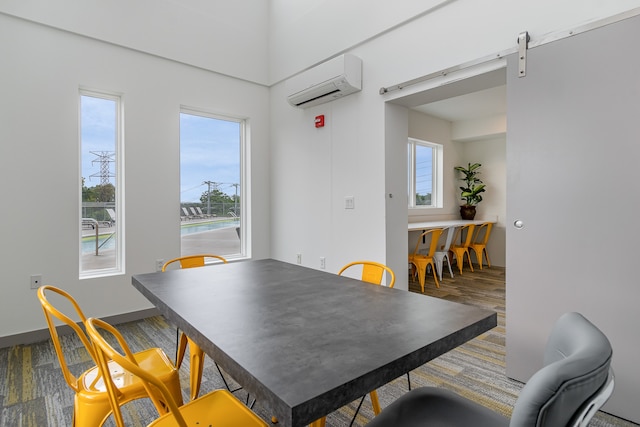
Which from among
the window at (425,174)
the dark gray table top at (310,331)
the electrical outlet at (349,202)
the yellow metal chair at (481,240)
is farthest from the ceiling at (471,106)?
the dark gray table top at (310,331)

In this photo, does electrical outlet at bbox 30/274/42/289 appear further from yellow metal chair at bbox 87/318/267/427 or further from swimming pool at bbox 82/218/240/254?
yellow metal chair at bbox 87/318/267/427

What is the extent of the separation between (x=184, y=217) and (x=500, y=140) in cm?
557

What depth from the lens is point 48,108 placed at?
2945 millimetres

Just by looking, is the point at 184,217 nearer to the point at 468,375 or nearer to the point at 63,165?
the point at 63,165

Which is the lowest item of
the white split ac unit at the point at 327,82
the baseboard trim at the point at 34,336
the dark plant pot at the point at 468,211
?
the baseboard trim at the point at 34,336

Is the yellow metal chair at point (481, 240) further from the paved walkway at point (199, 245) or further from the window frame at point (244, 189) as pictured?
the paved walkway at point (199, 245)

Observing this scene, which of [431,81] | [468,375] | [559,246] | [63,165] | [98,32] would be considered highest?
[98,32]

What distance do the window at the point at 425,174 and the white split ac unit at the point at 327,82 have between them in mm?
2774

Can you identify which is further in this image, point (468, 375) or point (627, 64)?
point (468, 375)

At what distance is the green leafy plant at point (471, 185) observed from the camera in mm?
→ 6169

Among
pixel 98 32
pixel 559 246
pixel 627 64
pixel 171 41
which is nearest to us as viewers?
pixel 627 64

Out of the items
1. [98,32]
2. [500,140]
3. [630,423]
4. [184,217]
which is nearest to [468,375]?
[630,423]

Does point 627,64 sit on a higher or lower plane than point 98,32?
lower

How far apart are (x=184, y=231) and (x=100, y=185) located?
3.13ft
